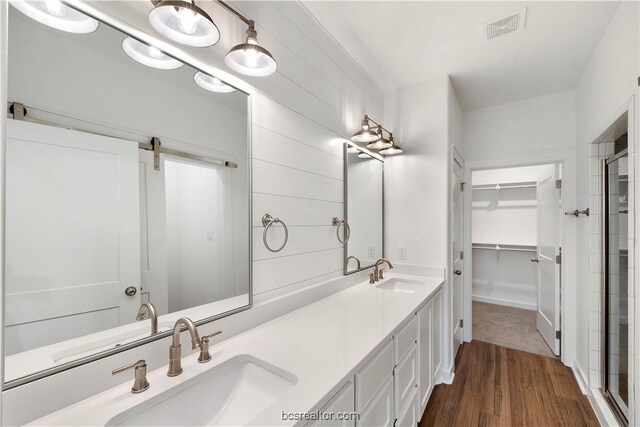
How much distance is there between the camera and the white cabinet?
1.87 meters

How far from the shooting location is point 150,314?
1.02 meters

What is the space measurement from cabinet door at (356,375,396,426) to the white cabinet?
0.52 meters

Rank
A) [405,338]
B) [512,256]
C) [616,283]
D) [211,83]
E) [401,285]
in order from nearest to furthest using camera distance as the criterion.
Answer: [211,83], [405,338], [616,283], [401,285], [512,256]

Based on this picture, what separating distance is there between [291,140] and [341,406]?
1.33 meters

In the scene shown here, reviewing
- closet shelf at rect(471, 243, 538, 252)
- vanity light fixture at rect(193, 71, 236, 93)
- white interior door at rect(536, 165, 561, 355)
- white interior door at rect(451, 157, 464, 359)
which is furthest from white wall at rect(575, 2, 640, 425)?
vanity light fixture at rect(193, 71, 236, 93)

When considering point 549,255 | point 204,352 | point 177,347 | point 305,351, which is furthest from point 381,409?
point 549,255

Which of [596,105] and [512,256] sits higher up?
[596,105]

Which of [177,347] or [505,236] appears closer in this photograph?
[177,347]

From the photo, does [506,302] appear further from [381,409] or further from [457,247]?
[381,409]

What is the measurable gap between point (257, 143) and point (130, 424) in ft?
3.88

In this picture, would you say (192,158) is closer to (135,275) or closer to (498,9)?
(135,275)

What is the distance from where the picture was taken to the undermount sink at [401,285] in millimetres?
2392

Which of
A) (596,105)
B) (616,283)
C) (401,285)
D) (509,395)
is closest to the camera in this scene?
(616,283)

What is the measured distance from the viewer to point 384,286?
2.39 m
